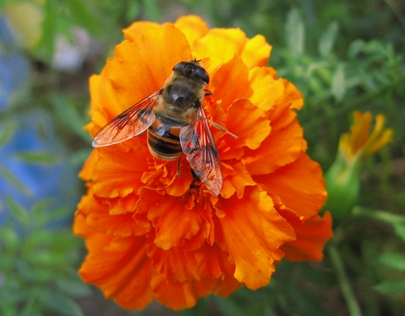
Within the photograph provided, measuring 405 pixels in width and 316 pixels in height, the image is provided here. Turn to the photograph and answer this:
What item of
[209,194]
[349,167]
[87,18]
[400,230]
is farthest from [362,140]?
[87,18]

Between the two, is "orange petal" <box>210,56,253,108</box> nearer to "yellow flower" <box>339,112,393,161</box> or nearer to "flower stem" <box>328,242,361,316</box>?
"yellow flower" <box>339,112,393,161</box>

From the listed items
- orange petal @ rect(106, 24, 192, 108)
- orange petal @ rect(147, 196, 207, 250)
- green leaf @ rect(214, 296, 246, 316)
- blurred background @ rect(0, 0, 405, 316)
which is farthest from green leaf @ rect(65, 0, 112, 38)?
green leaf @ rect(214, 296, 246, 316)

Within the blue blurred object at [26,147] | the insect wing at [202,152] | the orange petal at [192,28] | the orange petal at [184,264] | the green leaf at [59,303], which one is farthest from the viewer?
the blue blurred object at [26,147]

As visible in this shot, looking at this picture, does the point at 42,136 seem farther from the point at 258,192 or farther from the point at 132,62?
the point at 258,192

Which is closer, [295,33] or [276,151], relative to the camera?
[276,151]

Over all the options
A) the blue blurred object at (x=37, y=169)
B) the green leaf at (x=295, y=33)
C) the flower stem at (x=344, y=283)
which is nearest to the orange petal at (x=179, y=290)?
the flower stem at (x=344, y=283)

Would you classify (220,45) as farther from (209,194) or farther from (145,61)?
(209,194)

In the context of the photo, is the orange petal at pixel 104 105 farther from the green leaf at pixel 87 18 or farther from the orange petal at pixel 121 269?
the green leaf at pixel 87 18
